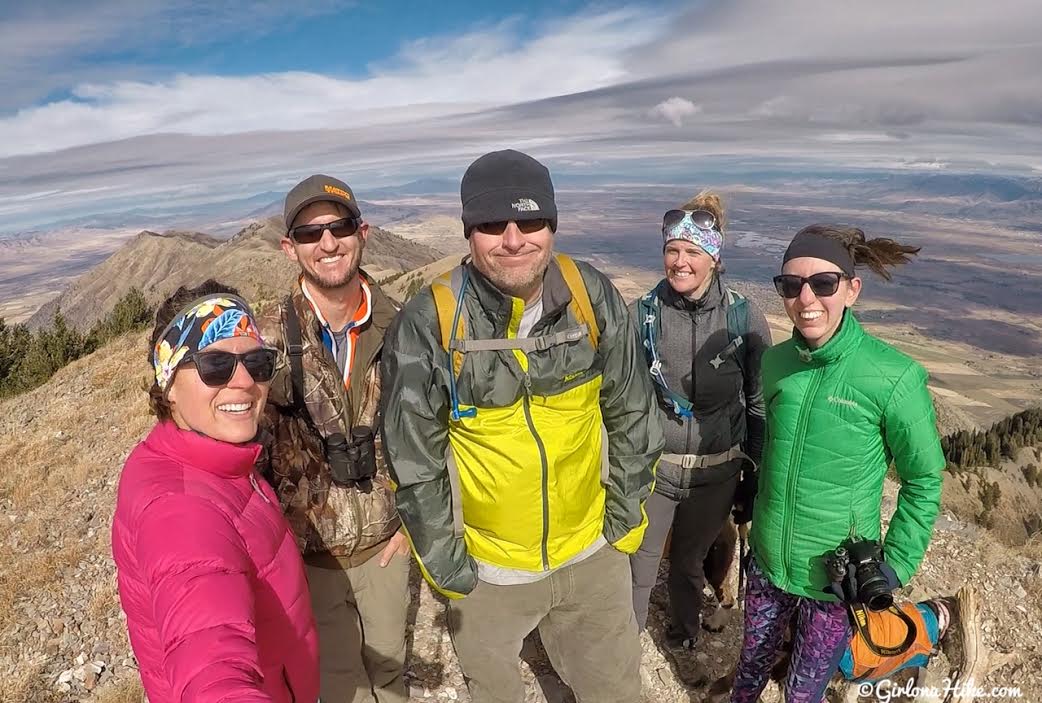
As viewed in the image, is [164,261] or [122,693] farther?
[164,261]

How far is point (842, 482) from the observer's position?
3.41 m

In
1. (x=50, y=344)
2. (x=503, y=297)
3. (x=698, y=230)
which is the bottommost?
(x=50, y=344)

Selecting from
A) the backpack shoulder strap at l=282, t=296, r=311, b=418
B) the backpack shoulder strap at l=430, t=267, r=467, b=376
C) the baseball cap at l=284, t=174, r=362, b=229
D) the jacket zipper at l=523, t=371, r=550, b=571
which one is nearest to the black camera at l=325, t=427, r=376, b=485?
the backpack shoulder strap at l=282, t=296, r=311, b=418

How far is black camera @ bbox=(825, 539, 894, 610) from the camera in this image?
3.21 metres

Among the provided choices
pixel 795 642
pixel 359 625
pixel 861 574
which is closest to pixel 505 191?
pixel 861 574

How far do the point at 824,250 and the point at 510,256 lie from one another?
1.97 meters

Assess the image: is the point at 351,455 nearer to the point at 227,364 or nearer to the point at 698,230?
the point at 227,364

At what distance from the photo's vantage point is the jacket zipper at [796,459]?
3439mm

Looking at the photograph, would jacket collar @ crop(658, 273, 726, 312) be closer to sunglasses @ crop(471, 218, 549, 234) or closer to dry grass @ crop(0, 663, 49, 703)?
sunglasses @ crop(471, 218, 549, 234)

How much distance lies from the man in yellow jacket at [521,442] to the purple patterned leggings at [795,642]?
91 centimetres

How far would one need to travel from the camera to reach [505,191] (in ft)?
9.29

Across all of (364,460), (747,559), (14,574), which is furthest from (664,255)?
(14,574)

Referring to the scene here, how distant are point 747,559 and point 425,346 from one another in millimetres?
2969

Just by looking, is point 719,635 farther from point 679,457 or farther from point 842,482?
point 842,482
